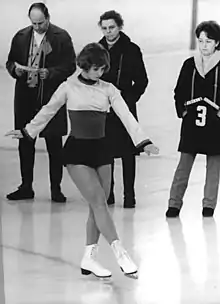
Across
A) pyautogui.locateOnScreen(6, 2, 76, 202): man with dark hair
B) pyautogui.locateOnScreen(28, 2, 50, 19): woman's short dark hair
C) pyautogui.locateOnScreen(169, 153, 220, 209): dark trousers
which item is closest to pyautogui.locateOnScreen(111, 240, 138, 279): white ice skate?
pyautogui.locateOnScreen(6, 2, 76, 202): man with dark hair

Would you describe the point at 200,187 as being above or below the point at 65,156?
below

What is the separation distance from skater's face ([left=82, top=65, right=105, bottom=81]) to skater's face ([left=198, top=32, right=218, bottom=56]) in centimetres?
43

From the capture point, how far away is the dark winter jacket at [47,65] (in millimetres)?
2312

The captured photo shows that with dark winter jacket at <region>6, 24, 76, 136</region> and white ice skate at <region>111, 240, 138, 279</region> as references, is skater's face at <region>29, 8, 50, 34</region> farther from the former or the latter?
white ice skate at <region>111, 240, 138, 279</region>

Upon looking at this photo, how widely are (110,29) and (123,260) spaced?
705 millimetres

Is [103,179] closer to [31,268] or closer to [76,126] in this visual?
[76,126]

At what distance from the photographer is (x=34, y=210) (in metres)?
2.54

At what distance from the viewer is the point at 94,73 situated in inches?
81.0

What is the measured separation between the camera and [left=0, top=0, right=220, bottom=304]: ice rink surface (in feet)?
6.87

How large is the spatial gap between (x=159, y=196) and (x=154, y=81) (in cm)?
40

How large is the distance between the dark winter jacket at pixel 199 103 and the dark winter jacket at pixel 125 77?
134 millimetres

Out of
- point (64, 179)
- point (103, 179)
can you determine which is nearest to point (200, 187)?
point (64, 179)

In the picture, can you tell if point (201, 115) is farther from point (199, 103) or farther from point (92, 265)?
point (92, 265)

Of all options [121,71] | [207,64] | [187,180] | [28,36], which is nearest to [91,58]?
[121,71]
